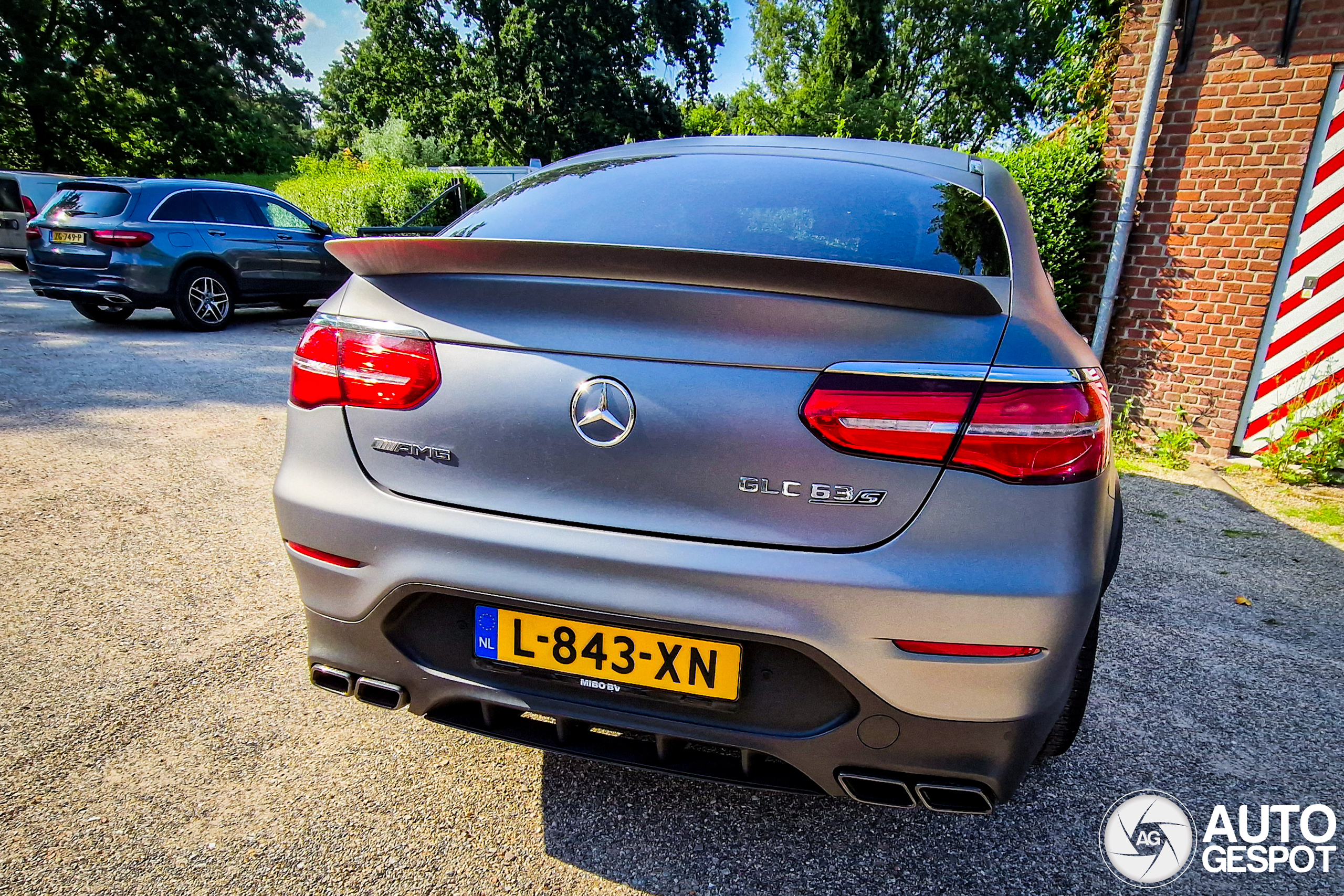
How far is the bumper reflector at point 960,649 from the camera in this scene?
1.40m

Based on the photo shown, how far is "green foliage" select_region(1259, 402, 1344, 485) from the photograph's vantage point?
5.03 metres

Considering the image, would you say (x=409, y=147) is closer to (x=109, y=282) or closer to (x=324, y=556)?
(x=109, y=282)

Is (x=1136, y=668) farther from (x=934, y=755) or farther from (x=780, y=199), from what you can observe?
(x=780, y=199)

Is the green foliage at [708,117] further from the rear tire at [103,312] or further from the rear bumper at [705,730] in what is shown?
the rear bumper at [705,730]

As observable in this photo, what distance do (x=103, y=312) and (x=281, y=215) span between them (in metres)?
2.28

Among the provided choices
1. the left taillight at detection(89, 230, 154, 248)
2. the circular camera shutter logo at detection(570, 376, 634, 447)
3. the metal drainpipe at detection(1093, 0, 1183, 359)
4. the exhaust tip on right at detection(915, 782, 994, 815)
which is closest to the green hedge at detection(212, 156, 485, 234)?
the left taillight at detection(89, 230, 154, 248)

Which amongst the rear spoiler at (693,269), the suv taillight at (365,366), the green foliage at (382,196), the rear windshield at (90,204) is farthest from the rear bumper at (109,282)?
the rear spoiler at (693,269)

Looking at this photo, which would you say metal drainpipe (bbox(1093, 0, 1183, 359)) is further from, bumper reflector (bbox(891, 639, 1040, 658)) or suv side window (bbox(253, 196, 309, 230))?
suv side window (bbox(253, 196, 309, 230))

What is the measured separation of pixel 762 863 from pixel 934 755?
1.73 ft

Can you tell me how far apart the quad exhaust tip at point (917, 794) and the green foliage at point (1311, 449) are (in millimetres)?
4985

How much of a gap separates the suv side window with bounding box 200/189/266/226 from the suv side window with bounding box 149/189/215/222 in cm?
9

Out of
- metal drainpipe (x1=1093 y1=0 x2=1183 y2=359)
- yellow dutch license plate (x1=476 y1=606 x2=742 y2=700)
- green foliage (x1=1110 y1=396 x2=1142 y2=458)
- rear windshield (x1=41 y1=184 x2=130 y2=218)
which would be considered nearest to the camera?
yellow dutch license plate (x1=476 y1=606 x2=742 y2=700)

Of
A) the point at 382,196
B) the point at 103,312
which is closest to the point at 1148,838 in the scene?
the point at 103,312
